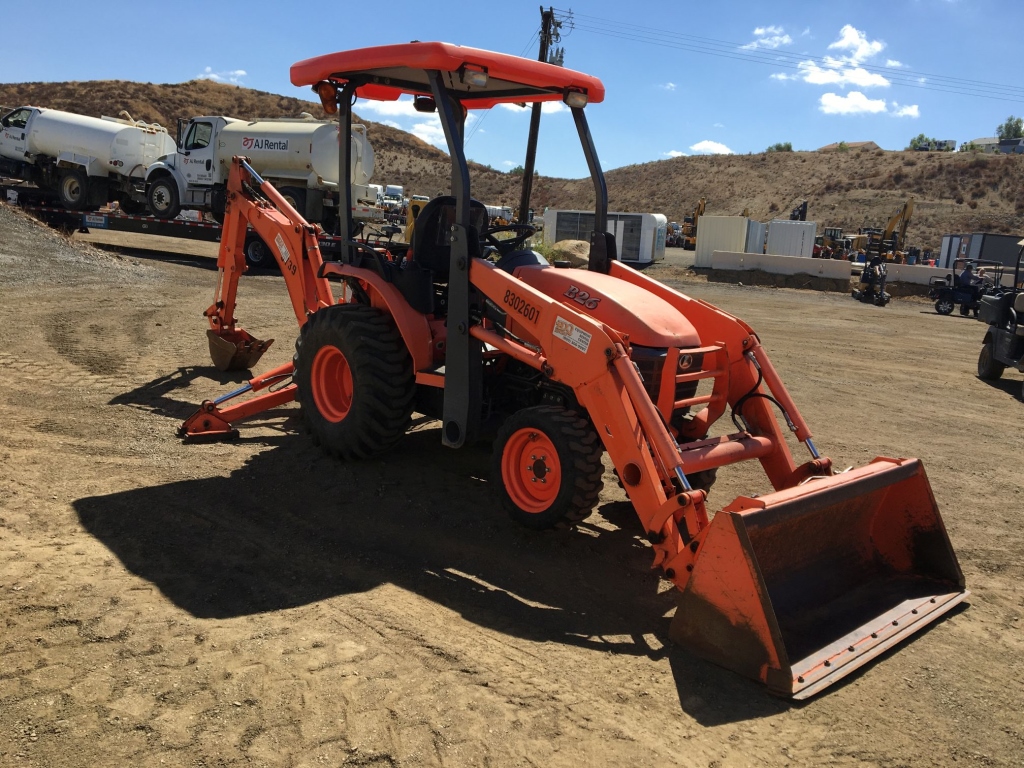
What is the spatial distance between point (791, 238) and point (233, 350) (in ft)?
89.8

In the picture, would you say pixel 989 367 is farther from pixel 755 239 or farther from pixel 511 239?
pixel 755 239

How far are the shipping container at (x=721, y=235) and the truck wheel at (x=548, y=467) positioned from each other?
28252 millimetres

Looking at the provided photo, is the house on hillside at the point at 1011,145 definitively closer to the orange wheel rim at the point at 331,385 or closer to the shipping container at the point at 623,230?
the shipping container at the point at 623,230

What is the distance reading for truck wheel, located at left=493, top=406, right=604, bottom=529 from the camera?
4535mm

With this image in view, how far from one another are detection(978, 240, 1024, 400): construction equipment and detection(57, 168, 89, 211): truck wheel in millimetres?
20874

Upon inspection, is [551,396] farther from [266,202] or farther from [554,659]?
[266,202]

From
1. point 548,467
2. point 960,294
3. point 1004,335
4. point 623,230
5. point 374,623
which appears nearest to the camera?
point 374,623

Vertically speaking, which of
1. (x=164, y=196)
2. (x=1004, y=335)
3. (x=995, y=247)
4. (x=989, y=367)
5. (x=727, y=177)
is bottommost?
(x=989, y=367)

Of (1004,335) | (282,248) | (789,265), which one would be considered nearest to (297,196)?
(282,248)

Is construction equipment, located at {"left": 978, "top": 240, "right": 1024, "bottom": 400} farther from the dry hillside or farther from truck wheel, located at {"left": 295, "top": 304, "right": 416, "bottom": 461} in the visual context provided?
the dry hillside

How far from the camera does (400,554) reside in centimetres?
489

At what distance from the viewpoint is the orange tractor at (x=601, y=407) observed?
397cm

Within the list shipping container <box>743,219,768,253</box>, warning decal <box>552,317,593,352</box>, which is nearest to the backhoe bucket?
warning decal <box>552,317,593,352</box>

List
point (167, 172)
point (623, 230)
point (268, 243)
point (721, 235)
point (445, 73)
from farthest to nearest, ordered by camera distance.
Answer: point (623, 230)
point (721, 235)
point (167, 172)
point (268, 243)
point (445, 73)
